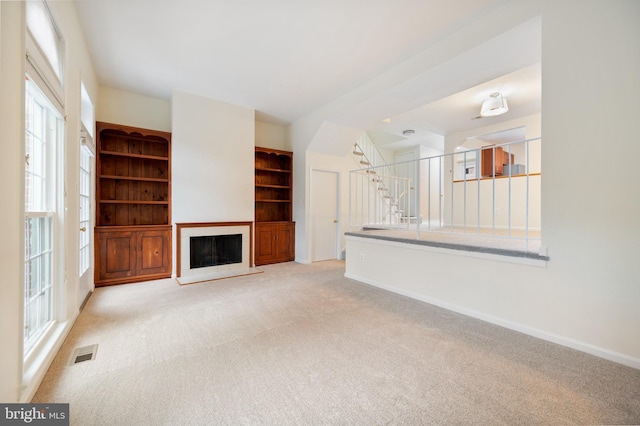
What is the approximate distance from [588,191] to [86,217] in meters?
5.49

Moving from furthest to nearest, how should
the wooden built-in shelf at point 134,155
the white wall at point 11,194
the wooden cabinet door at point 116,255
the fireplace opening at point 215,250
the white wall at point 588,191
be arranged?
the fireplace opening at point 215,250 → the wooden built-in shelf at point 134,155 → the wooden cabinet door at point 116,255 → the white wall at point 588,191 → the white wall at point 11,194

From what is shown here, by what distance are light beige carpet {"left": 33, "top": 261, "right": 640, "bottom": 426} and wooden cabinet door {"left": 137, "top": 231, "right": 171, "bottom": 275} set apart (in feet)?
3.95

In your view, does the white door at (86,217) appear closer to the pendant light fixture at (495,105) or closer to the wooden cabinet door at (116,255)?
the wooden cabinet door at (116,255)

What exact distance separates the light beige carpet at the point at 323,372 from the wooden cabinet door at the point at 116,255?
106 cm

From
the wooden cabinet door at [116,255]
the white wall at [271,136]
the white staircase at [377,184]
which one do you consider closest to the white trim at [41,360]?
the wooden cabinet door at [116,255]

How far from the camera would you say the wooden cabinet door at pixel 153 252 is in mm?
3998

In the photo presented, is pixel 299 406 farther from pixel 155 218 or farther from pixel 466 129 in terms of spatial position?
pixel 466 129

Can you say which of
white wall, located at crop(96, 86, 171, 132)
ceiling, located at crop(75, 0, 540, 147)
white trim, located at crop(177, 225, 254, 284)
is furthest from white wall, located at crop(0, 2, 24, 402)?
white wall, located at crop(96, 86, 171, 132)

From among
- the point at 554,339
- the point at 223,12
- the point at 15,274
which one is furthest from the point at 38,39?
the point at 554,339

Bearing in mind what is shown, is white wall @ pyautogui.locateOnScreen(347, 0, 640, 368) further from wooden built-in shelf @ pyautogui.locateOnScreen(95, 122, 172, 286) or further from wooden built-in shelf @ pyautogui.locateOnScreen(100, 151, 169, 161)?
wooden built-in shelf @ pyautogui.locateOnScreen(100, 151, 169, 161)

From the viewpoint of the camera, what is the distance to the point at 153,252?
409cm

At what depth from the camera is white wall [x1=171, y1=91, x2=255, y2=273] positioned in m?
4.23

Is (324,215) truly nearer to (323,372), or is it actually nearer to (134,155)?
(134,155)

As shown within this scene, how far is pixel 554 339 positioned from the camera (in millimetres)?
2145
